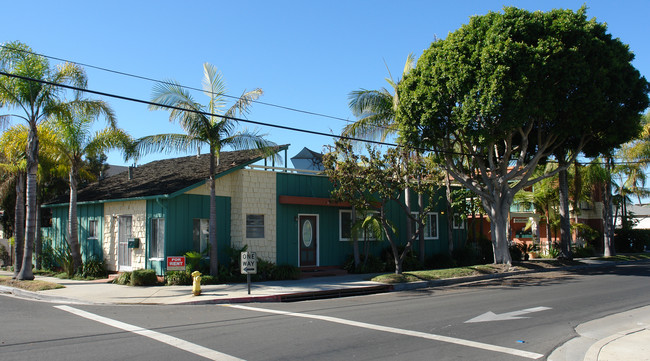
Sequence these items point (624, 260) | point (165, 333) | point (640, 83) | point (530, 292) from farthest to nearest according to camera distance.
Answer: point (624, 260)
point (640, 83)
point (530, 292)
point (165, 333)

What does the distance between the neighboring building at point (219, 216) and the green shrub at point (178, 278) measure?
76 centimetres

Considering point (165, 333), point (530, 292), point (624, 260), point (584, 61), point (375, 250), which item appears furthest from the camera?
point (624, 260)

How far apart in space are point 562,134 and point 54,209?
22492mm

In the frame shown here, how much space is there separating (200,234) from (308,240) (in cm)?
447

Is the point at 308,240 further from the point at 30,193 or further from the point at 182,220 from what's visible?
the point at 30,193

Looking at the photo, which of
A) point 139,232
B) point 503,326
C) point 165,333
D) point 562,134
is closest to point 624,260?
point 562,134

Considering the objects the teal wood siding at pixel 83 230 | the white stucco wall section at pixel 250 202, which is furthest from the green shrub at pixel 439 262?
the teal wood siding at pixel 83 230

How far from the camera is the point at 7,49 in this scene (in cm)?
1631

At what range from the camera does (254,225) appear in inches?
739

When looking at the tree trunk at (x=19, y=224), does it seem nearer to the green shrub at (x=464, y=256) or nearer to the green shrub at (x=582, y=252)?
the green shrub at (x=464, y=256)

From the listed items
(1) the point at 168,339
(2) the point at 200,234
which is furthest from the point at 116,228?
(1) the point at 168,339

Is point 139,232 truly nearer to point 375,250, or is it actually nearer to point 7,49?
point 7,49

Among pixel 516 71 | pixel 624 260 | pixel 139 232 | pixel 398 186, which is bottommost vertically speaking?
pixel 624 260

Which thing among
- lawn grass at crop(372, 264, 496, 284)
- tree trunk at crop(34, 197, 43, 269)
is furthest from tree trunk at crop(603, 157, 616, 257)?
tree trunk at crop(34, 197, 43, 269)
